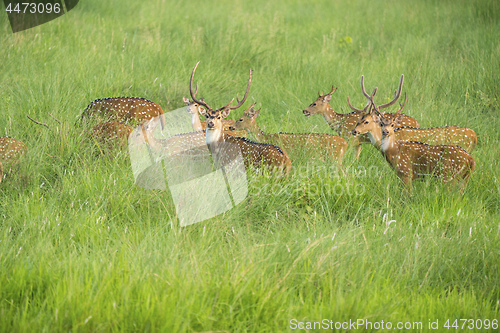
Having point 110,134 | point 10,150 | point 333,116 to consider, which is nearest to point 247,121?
point 333,116

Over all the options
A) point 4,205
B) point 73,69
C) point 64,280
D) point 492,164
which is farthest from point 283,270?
point 73,69

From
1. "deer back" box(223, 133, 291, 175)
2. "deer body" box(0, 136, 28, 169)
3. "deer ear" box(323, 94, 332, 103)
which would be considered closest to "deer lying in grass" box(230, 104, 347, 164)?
"deer back" box(223, 133, 291, 175)

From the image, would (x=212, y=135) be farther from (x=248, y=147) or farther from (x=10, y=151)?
(x=10, y=151)

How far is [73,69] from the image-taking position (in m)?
6.63

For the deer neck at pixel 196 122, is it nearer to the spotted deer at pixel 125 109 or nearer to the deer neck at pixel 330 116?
the spotted deer at pixel 125 109

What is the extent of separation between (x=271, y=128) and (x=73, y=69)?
2.57 metres

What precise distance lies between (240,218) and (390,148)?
64.6 inches

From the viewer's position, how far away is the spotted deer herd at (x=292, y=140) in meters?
4.65

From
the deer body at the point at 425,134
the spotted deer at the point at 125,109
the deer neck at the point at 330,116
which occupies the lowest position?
the deer neck at the point at 330,116

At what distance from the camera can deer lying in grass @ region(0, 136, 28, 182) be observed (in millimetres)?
4512

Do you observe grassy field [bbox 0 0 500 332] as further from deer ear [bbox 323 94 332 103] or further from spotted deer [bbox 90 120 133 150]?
deer ear [bbox 323 94 332 103]

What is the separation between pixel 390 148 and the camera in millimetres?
4875

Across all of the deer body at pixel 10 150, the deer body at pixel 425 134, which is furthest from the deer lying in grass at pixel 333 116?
the deer body at pixel 10 150

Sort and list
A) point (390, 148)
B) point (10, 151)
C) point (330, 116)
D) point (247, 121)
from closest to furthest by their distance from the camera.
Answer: point (10, 151)
point (390, 148)
point (247, 121)
point (330, 116)
